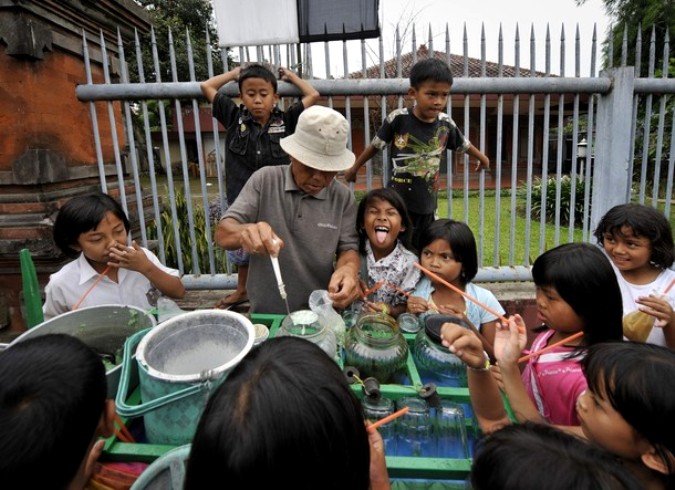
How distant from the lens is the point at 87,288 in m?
2.05

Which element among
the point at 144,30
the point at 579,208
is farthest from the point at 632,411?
the point at 579,208

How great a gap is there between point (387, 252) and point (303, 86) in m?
1.45

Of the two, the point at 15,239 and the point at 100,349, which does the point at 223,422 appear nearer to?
the point at 100,349

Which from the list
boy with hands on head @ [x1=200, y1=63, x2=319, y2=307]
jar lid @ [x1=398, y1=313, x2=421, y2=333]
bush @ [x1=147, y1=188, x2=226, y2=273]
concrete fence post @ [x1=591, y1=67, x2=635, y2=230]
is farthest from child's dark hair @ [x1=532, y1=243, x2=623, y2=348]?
bush @ [x1=147, y1=188, x2=226, y2=273]

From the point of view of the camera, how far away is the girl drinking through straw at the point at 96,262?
6.53ft

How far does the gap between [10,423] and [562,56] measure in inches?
154

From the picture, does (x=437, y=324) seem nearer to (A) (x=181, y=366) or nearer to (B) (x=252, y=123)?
(A) (x=181, y=366)

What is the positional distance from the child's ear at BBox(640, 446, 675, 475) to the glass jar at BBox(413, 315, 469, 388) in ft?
1.62

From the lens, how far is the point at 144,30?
13.3 ft

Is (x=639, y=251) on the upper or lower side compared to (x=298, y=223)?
lower

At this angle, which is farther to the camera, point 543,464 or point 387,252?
point 387,252

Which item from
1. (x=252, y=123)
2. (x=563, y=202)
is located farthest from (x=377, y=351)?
(x=563, y=202)

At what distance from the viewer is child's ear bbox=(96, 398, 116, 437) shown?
0.97 metres

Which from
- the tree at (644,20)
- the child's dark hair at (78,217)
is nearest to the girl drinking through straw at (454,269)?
the child's dark hair at (78,217)
